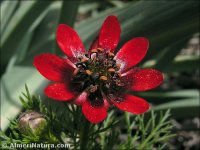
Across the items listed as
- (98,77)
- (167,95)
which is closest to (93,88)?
(98,77)

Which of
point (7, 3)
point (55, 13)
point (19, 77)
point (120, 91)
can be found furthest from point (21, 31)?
point (120, 91)

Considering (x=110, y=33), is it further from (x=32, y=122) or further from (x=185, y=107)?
(x=185, y=107)

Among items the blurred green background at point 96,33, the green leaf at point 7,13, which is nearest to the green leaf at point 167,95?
the blurred green background at point 96,33

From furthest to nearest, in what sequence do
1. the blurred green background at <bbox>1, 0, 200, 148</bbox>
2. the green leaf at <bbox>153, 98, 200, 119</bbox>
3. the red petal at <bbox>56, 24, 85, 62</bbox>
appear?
the green leaf at <bbox>153, 98, 200, 119</bbox>, the blurred green background at <bbox>1, 0, 200, 148</bbox>, the red petal at <bbox>56, 24, 85, 62</bbox>

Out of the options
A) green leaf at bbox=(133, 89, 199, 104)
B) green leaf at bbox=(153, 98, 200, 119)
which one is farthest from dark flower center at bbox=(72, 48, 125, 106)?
green leaf at bbox=(133, 89, 199, 104)

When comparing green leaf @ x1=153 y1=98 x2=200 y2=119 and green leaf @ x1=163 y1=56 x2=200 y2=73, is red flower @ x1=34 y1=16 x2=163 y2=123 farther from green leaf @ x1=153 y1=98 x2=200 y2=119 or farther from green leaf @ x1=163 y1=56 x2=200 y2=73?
green leaf @ x1=163 y1=56 x2=200 y2=73

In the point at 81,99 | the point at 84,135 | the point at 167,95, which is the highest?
the point at 81,99

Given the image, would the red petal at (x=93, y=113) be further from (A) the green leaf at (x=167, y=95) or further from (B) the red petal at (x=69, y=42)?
(A) the green leaf at (x=167, y=95)
